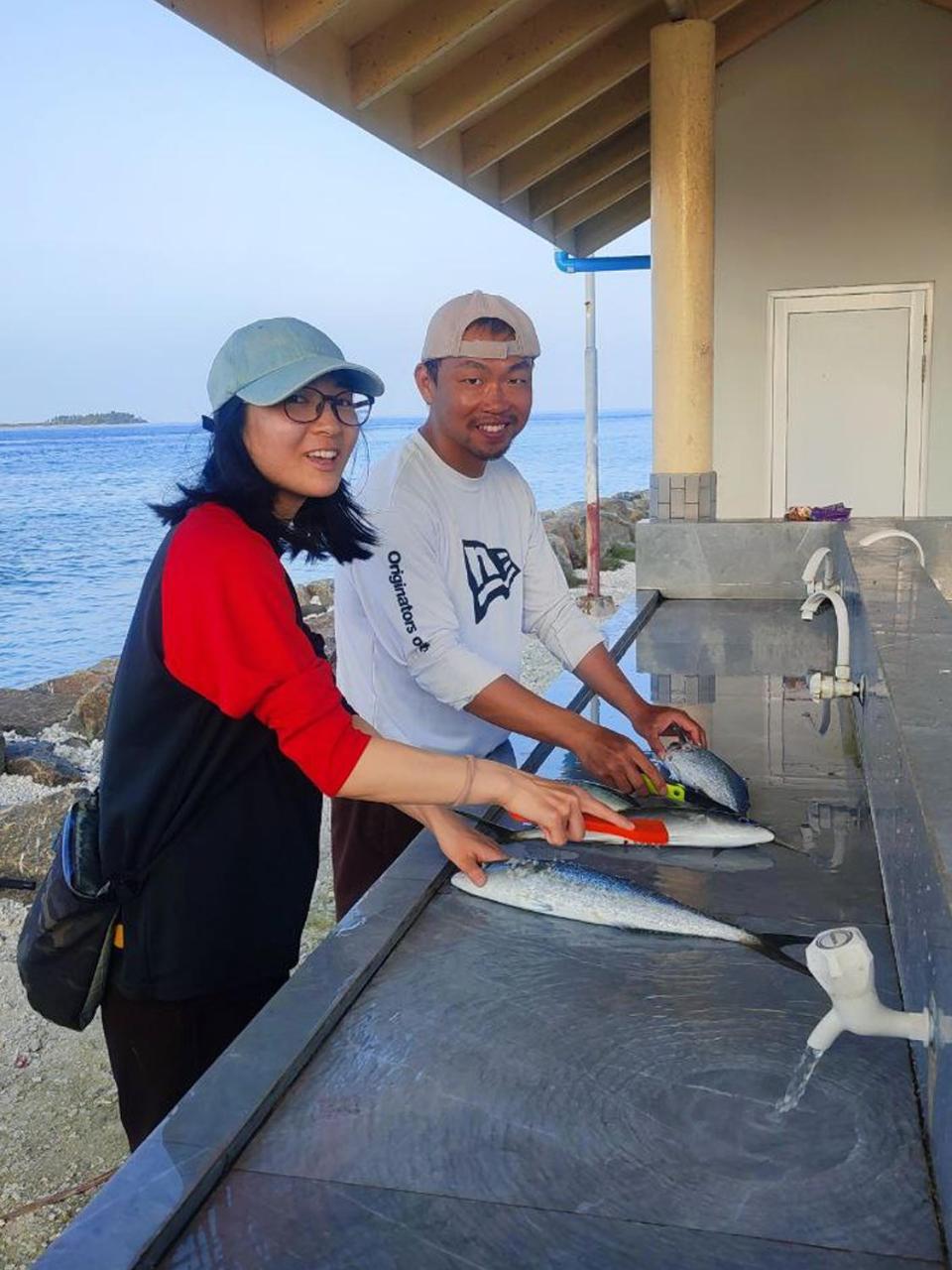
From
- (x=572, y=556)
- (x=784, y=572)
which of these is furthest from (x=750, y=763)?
(x=572, y=556)

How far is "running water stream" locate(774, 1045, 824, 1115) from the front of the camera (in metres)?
1.70

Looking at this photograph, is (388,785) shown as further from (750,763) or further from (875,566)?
(875,566)

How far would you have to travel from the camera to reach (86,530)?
37.2m

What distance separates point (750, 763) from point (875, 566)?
933 mm

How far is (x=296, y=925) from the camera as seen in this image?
2535 mm

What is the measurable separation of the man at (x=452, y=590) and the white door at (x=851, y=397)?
21.0ft

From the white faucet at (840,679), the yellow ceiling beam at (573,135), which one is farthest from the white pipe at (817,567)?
the yellow ceiling beam at (573,135)

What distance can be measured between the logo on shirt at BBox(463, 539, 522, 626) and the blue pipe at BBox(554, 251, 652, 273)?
410 inches

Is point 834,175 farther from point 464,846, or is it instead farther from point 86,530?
point 86,530

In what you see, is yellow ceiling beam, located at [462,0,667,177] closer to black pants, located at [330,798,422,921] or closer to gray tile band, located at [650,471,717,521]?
gray tile band, located at [650,471,717,521]

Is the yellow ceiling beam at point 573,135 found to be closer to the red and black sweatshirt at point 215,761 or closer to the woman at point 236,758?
the woman at point 236,758

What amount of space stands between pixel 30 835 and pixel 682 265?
5.46 m

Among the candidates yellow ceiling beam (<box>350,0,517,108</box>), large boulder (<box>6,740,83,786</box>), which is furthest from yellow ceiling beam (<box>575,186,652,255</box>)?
large boulder (<box>6,740,83,786</box>)

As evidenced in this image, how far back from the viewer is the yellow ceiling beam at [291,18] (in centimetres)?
593
